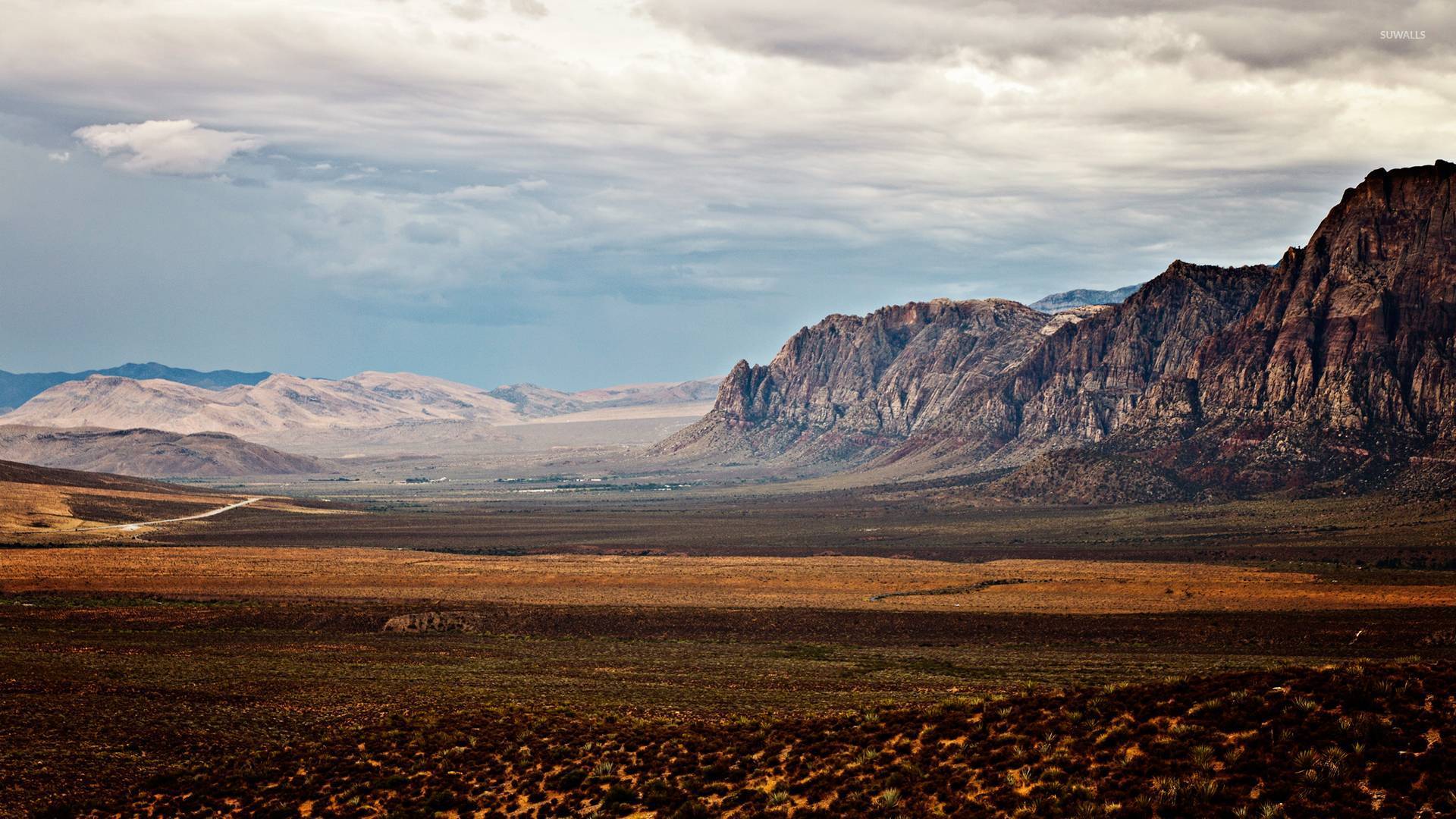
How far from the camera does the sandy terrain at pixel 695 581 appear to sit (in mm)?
83688

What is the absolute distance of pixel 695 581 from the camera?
9956 centimetres

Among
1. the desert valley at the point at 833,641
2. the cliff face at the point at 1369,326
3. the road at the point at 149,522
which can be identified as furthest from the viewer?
the cliff face at the point at 1369,326

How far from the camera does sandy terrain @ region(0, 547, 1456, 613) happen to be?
8369 cm

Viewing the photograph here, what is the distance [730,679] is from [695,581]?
50430mm

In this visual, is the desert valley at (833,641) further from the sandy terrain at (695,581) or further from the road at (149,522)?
the road at (149,522)

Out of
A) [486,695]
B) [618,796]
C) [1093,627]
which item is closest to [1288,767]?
[618,796]

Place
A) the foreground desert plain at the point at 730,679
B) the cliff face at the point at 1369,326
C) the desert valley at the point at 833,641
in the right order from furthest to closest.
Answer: the cliff face at the point at 1369,326
the desert valley at the point at 833,641
the foreground desert plain at the point at 730,679

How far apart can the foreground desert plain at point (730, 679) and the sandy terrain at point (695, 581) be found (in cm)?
61

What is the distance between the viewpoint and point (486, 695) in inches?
1715

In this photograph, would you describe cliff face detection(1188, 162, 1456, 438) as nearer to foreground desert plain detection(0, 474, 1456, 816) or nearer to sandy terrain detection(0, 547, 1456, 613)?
foreground desert plain detection(0, 474, 1456, 816)

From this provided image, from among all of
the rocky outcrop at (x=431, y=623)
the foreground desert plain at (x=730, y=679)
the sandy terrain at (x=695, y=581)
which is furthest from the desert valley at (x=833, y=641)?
the sandy terrain at (x=695, y=581)

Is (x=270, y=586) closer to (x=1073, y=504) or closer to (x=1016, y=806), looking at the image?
(x=1016, y=806)

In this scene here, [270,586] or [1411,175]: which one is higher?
[1411,175]

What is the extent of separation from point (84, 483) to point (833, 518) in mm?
120691
